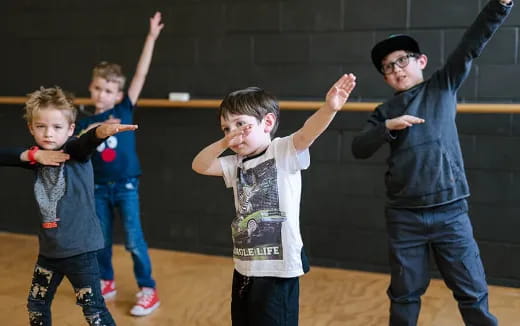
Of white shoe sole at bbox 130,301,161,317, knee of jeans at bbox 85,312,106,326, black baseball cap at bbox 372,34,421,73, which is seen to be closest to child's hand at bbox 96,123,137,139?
knee of jeans at bbox 85,312,106,326

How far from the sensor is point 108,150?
9.57 feet

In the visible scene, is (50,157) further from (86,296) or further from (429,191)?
(429,191)

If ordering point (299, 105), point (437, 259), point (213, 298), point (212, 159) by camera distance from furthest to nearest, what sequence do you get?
point (299, 105), point (213, 298), point (437, 259), point (212, 159)

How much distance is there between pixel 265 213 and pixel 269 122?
27 centimetres

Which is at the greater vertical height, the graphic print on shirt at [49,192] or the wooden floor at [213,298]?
the graphic print on shirt at [49,192]

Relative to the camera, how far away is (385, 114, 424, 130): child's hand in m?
2.15

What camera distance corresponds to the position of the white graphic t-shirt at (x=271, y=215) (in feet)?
6.01

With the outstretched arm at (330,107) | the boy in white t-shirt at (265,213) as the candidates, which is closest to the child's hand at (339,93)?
the outstretched arm at (330,107)

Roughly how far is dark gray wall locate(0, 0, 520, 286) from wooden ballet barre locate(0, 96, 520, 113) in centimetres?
9

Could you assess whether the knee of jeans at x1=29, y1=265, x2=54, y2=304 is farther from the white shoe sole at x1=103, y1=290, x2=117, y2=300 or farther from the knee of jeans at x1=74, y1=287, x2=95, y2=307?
the white shoe sole at x1=103, y1=290, x2=117, y2=300

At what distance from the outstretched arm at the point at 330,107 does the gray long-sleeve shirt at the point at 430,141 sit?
56cm

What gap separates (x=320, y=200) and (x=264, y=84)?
719mm

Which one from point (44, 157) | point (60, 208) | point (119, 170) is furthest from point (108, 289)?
point (44, 157)

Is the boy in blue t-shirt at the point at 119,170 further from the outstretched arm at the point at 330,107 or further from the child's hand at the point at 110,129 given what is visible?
the outstretched arm at the point at 330,107
